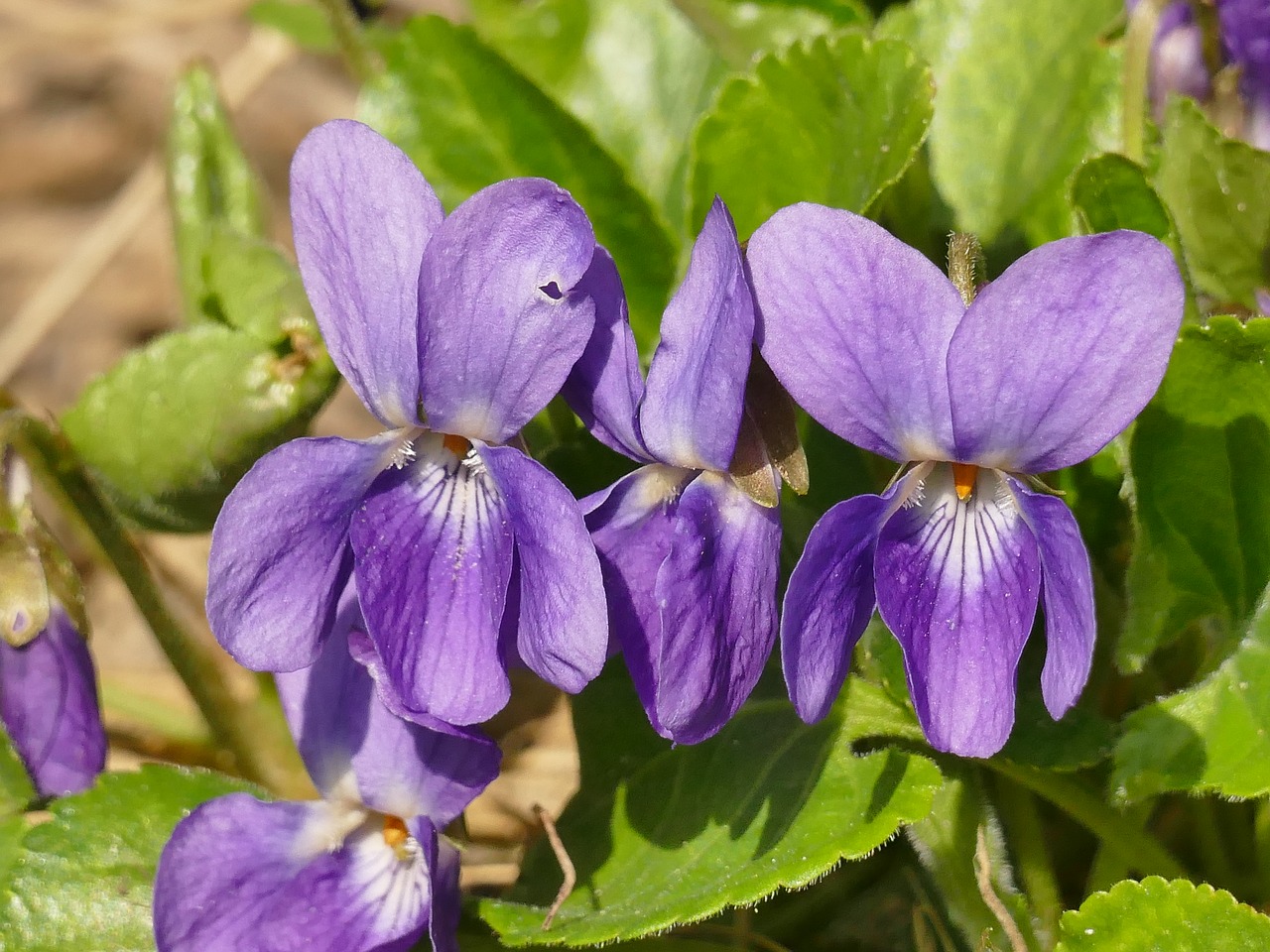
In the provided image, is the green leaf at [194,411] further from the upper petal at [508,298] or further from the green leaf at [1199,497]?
the green leaf at [1199,497]

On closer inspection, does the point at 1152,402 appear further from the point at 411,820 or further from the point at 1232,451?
the point at 411,820

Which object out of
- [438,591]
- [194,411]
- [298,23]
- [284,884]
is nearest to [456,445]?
[438,591]

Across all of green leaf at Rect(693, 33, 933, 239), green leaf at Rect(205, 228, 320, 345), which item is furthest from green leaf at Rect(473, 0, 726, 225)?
green leaf at Rect(205, 228, 320, 345)

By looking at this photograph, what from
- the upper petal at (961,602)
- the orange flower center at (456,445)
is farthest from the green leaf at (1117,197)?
the orange flower center at (456,445)

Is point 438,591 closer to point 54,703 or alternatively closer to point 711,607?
point 711,607

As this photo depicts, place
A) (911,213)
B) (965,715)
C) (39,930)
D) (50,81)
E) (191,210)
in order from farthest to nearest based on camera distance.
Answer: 1. (50,81)
2. (191,210)
3. (911,213)
4. (39,930)
5. (965,715)

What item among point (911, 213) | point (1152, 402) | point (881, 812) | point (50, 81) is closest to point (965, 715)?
point (881, 812)
